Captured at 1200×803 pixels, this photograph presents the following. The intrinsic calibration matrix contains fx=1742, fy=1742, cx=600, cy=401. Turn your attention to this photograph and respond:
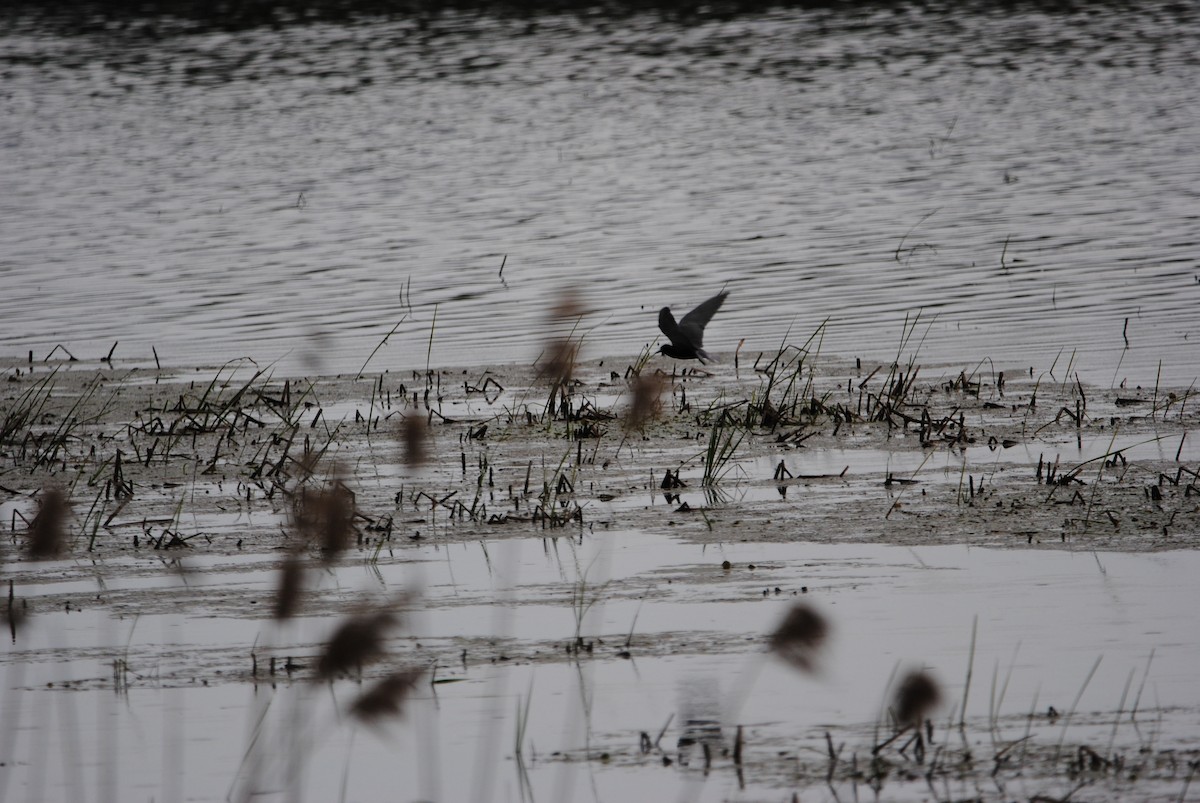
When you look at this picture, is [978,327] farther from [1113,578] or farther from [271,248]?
[271,248]

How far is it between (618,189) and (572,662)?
562 inches

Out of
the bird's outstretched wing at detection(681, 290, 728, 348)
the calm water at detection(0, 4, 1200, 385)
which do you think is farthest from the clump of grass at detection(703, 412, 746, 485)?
the calm water at detection(0, 4, 1200, 385)

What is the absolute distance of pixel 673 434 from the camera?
8.73 m

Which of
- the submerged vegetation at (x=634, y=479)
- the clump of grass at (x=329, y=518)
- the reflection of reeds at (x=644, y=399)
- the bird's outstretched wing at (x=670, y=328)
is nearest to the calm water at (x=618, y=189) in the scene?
the reflection of reeds at (x=644, y=399)

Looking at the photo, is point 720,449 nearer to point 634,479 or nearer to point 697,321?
point 634,479

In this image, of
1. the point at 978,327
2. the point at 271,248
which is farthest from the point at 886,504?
the point at 271,248

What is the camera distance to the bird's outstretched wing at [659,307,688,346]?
20.7 feet

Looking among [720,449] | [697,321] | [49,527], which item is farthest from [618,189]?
[49,527]

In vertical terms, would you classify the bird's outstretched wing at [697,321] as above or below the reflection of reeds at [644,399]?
below

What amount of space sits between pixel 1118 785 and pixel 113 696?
2939 mm

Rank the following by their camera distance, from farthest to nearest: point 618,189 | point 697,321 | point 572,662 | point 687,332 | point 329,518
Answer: point 618,189 < point 697,321 < point 687,332 < point 572,662 < point 329,518

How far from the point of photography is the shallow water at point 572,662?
4.64 meters

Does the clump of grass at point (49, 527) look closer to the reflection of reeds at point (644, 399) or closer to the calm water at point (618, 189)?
the reflection of reeds at point (644, 399)

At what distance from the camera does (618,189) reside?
19328 millimetres
